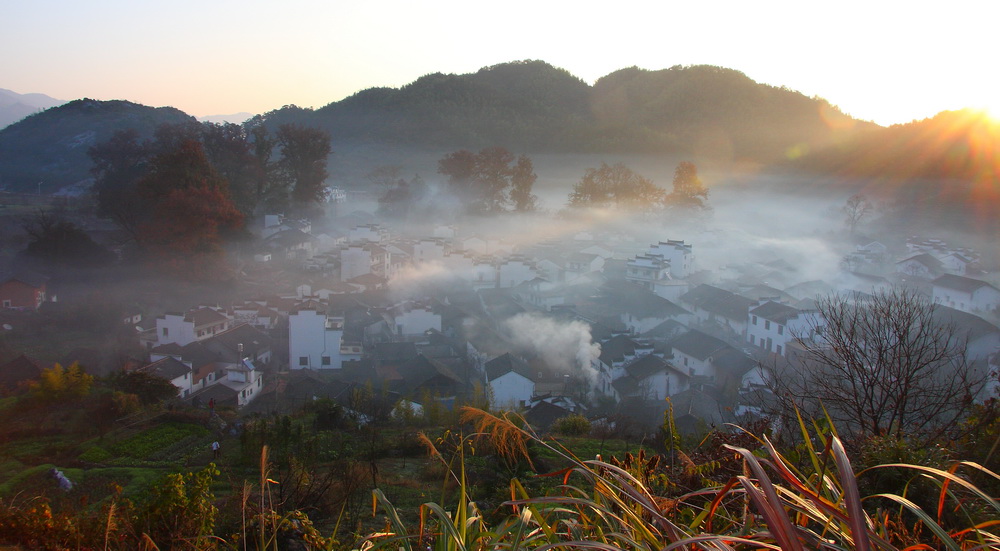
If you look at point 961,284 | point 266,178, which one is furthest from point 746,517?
point 266,178

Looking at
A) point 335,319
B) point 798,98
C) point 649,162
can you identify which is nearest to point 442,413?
point 335,319

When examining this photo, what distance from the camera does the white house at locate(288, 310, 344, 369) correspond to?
9734 millimetres

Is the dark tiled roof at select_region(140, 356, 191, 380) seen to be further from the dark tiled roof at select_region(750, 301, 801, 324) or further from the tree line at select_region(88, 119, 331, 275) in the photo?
the dark tiled roof at select_region(750, 301, 801, 324)

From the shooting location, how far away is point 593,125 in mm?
36125

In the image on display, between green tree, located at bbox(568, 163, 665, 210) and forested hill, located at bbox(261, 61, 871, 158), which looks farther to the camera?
forested hill, located at bbox(261, 61, 871, 158)

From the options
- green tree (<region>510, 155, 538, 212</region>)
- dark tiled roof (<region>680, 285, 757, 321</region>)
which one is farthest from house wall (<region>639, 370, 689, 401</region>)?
green tree (<region>510, 155, 538, 212</region>)

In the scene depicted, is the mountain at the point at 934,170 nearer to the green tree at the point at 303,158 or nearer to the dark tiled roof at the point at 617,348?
the dark tiled roof at the point at 617,348

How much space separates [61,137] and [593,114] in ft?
96.4

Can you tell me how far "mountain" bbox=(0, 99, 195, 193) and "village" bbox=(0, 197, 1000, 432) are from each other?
14367 mm

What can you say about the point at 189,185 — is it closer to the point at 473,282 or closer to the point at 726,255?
the point at 473,282

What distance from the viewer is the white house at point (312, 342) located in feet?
31.9

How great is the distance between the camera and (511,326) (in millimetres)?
11609

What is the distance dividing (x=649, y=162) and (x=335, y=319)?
24720 mm

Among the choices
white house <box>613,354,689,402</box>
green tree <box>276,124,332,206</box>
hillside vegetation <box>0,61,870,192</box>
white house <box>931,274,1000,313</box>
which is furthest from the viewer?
hillside vegetation <box>0,61,870,192</box>
